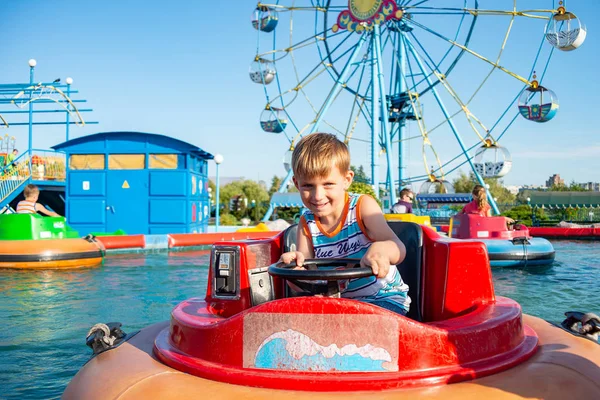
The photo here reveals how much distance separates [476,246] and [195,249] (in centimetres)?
909

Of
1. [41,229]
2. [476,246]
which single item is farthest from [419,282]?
[41,229]

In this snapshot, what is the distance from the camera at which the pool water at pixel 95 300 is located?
10.6 feet

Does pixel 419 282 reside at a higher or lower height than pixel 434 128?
lower

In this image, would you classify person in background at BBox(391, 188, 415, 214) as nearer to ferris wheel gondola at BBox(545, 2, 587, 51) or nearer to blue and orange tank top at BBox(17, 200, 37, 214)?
ferris wheel gondola at BBox(545, 2, 587, 51)

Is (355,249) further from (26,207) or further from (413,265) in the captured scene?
(26,207)

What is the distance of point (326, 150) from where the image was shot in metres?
1.92

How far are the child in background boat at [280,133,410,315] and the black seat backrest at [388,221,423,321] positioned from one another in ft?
0.68

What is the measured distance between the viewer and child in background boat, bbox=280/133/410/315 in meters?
1.91

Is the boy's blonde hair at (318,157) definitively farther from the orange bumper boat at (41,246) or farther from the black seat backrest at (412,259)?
the orange bumper boat at (41,246)

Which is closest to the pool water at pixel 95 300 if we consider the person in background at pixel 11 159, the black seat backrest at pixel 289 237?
the black seat backrest at pixel 289 237

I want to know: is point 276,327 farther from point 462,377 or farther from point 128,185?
point 128,185

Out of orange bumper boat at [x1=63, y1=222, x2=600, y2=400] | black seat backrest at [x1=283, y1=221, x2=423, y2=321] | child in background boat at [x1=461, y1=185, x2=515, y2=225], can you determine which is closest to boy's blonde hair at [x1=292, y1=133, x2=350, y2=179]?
orange bumper boat at [x1=63, y1=222, x2=600, y2=400]

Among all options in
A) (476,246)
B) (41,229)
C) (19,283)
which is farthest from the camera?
(41,229)

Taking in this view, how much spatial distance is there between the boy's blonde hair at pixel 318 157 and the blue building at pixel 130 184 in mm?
10432
